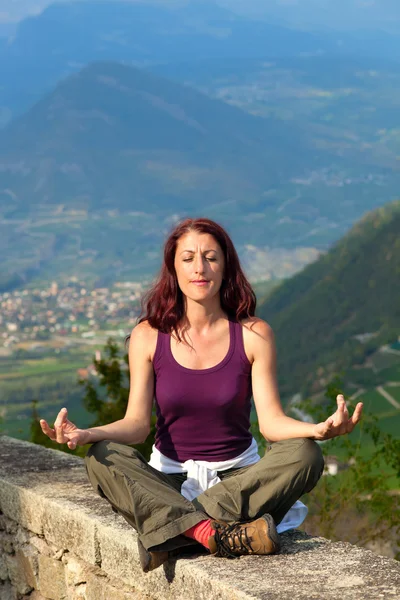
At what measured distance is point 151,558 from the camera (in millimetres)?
3254

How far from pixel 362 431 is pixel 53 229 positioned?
517 feet

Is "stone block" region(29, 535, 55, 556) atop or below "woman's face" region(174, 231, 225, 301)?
below

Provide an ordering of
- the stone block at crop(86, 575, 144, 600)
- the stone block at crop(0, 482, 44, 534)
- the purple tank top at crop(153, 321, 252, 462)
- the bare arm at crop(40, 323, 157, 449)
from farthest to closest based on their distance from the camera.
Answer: the stone block at crop(0, 482, 44, 534) < the bare arm at crop(40, 323, 157, 449) < the purple tank top at crop(153, 321, 252, 462) < the stone block at crop(86, 575, 144, 600)

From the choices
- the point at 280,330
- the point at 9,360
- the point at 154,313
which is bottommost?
the point at 9,360

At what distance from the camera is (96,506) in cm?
390

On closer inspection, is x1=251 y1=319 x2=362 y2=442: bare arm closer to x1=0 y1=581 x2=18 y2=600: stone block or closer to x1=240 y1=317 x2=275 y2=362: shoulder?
x1=240 y1=317 x2=275 y2=362: shoulder

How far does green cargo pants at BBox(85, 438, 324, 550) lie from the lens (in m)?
3.28

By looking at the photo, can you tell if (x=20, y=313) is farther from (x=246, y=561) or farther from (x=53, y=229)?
(x=246, y=561)

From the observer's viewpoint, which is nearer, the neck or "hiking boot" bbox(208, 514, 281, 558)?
"hiking boot" bbox(208, 514, 281, 558)

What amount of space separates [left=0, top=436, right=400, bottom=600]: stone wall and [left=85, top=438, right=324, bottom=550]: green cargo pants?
128mm

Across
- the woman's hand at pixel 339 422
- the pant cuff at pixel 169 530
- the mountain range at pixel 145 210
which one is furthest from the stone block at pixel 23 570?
the mountain range at pixel 145 210

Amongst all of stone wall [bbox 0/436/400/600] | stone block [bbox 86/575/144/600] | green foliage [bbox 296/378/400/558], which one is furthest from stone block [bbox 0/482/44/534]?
green foliage [bbox 296/378/400/558]

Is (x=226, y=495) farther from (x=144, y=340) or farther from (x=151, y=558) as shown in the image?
(x=144, y=340)

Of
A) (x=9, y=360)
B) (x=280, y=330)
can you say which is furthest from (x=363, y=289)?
(x=9, y=360)
